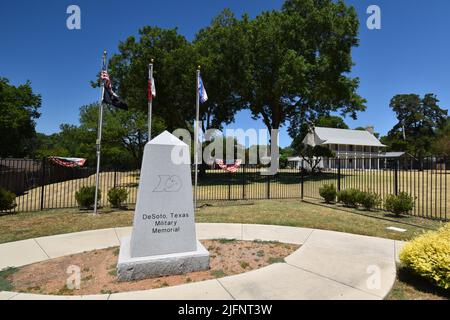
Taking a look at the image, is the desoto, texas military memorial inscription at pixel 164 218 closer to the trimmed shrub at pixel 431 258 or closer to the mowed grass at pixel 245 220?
the trimmed shrub at pixel 431 258

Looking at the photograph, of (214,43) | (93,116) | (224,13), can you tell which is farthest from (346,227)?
(93,116)

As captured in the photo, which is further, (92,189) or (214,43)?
(214,43)

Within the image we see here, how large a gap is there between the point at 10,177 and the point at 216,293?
777 inches

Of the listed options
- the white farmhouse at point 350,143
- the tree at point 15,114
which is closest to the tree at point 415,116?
the white farmhouse at point 350,143

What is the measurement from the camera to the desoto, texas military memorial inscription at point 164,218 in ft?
15.8

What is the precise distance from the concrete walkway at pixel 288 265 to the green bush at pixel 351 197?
16.9ft

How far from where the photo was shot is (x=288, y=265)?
5051mm

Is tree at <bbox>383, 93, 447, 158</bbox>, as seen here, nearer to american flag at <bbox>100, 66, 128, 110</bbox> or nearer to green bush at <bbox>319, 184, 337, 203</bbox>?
green bush at <bbox>319, 184, 337, 203</bbox>

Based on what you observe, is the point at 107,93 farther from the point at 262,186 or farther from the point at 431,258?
the point at 262,186

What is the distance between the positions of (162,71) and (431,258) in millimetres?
26200

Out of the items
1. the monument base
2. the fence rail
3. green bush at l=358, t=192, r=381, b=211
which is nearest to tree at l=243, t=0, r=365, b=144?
the fence rail

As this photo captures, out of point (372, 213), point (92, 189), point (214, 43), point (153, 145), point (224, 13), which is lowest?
point (372, 213)
